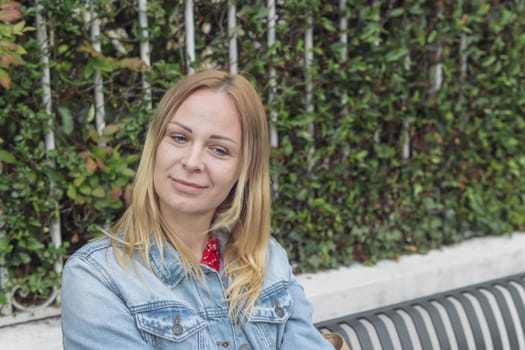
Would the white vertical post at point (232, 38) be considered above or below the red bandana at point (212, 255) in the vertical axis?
above

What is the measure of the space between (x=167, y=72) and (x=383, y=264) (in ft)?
4.49

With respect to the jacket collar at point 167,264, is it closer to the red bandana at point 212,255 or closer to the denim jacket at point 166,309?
the denim jacket at point 166,309

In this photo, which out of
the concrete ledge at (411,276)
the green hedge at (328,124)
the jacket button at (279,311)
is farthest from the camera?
the concrete ledge at (411,276)

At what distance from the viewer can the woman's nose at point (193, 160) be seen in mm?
1529

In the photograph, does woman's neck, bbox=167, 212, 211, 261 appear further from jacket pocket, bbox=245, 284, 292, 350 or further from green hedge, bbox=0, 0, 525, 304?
green hedge, bbox=0, 0, 525, 304

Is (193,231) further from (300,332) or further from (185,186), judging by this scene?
(300,332)

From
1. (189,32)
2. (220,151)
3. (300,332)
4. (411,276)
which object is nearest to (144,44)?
(189,32)

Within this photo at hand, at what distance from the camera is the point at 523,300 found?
243 centimetres

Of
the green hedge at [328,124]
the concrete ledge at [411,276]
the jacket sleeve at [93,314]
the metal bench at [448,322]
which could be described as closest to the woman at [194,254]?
the jacket sleeve at [93,314]

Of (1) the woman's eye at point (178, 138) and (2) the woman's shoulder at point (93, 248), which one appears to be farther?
(1) the woman's eye at point (178, 138)

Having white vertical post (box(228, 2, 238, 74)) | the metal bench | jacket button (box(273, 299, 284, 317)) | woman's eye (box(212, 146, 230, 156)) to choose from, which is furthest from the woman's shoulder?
white vertical post (box(228, 2, 238, 74))

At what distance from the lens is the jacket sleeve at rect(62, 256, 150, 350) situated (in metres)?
1.36

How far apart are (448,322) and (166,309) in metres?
1.24

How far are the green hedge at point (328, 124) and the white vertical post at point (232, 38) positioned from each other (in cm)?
3
